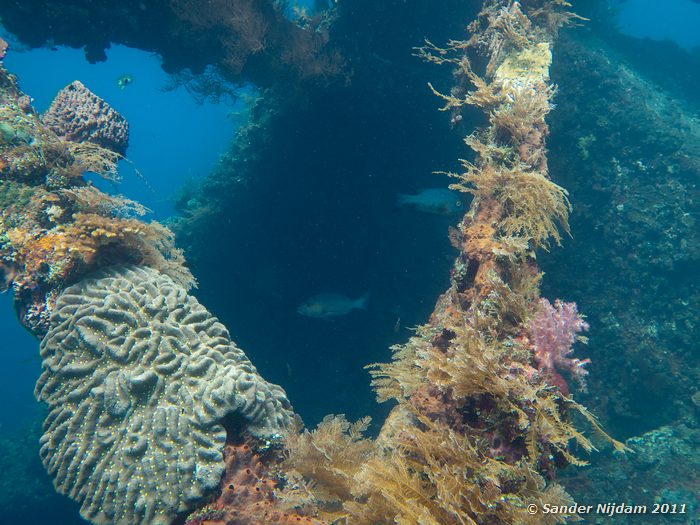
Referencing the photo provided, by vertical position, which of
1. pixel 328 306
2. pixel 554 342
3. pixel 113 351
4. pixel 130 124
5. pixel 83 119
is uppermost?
pixel 130 124

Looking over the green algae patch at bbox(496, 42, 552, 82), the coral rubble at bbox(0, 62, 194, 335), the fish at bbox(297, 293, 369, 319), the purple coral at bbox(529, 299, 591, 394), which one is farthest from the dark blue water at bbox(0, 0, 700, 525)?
the purple coral at bbox(529, 299, 591, 394)

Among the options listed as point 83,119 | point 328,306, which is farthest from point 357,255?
point 83,119

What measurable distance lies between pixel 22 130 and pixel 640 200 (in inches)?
474

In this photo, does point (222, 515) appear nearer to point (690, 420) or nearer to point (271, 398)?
point (271, 398)

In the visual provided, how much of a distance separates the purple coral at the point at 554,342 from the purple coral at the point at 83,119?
726cm

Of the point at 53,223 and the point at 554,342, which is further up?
the point at 53,223

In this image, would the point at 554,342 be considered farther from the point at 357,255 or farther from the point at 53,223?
the point at 357,255

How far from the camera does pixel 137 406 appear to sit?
134 inches

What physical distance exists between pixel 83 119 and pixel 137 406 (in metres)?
5.45

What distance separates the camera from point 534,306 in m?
3.57

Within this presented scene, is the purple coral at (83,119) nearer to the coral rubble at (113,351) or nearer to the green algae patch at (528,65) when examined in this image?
the coral rubble at (113,351)

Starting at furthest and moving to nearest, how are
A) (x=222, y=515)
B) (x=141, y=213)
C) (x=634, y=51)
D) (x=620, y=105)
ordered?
1. (x=634, y=51)
2. (x=620, y=105)
3. (x=141, y=213)
4. (x=222, y=515)

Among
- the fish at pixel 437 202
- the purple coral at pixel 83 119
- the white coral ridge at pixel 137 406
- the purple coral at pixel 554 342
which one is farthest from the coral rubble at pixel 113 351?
the fish at pixel 437 202

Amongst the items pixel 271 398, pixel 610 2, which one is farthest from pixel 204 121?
pixel 271 398
